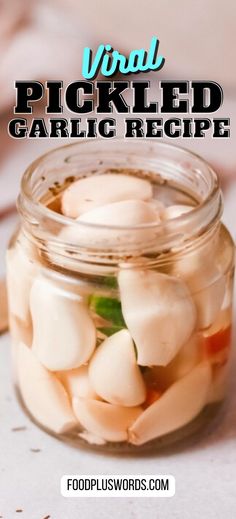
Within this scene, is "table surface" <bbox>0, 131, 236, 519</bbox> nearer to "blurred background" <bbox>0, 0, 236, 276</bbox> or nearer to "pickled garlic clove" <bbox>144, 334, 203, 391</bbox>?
"pickled garlic clove" <bbox>144, 334, 203, 391</bbox>

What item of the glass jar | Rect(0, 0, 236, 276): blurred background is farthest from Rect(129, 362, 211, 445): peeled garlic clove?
Rect(0, 0, 236, 276): blurred background

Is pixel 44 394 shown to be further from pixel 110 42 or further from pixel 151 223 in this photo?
pixel 110 42

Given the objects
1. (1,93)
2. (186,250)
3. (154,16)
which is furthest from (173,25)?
(186,250)

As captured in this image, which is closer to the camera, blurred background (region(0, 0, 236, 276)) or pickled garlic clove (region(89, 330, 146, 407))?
pickled garlic clove (region(89, 330, 146, 407))

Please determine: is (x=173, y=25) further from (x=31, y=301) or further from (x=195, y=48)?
(x=31, y=301)

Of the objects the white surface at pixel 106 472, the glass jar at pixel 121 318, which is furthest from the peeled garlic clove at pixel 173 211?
the white surface at pixel 106 472

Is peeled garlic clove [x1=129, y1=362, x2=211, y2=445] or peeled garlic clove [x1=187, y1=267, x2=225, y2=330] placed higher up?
peeled garlic clove [x1=187, y1=267, x2=225, y2=330]
